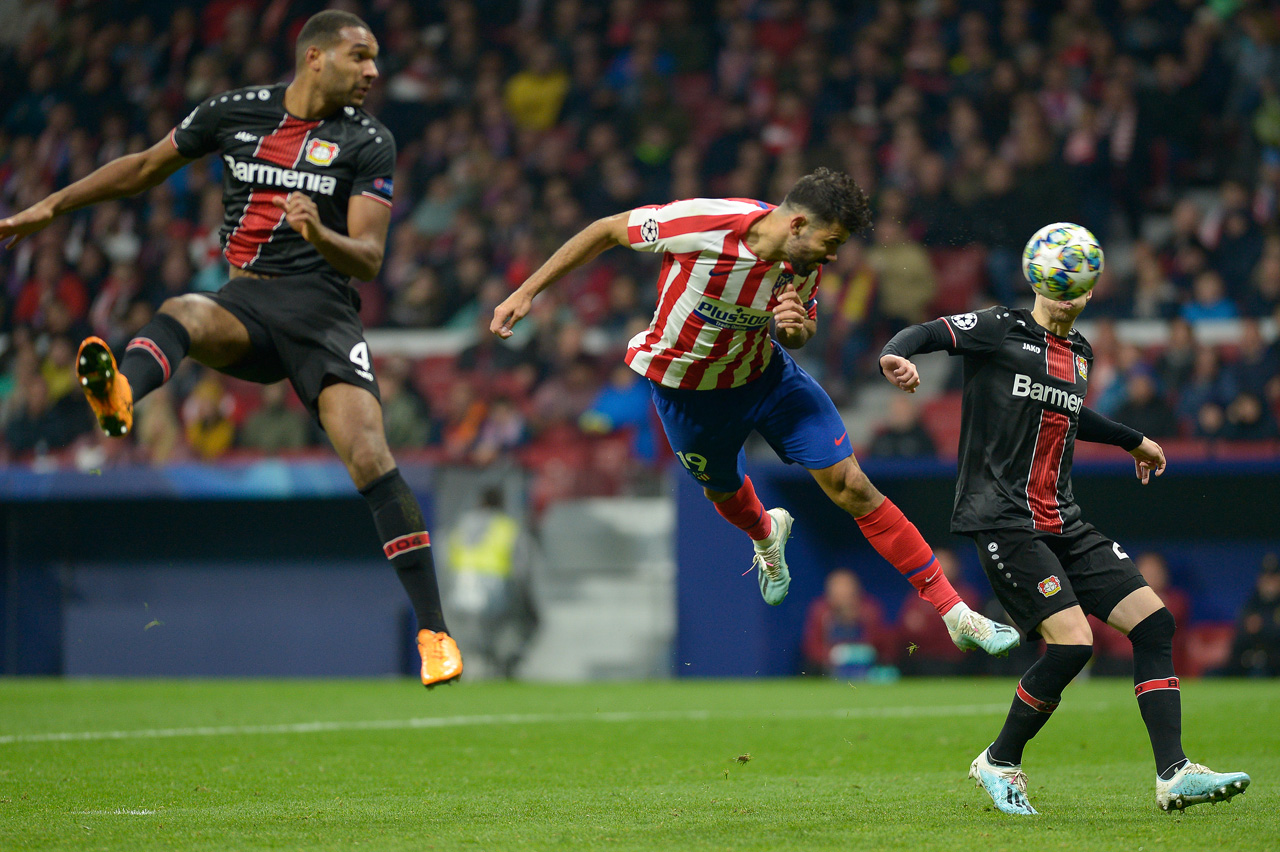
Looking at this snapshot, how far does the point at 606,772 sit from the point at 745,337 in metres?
2.24

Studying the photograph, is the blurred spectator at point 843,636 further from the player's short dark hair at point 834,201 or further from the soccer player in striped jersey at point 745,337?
the player's short dark hair at point 834,201

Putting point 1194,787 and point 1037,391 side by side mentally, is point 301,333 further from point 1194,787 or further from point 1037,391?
point 1194,787

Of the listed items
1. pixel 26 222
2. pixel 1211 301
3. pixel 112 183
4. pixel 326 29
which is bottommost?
pixel 26 222

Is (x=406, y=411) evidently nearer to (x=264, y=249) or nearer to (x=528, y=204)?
(x=528, y=204)

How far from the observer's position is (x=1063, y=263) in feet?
18.3

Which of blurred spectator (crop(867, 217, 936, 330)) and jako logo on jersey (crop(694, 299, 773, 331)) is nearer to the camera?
jako logo on jersey (crop(694, 299, 773, 331))

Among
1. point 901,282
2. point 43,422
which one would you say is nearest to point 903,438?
point 901,282

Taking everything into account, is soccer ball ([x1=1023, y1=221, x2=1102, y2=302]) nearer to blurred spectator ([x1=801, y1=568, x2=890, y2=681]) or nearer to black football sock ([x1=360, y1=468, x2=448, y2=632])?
black football sock ([x1=360, y1=468, x2=448, y2=632])

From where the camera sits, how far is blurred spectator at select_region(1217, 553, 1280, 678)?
13.1 meters

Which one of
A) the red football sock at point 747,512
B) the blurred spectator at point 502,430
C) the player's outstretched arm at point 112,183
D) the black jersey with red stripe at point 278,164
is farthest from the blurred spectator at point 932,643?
the player's outstretched arm at point 112,183

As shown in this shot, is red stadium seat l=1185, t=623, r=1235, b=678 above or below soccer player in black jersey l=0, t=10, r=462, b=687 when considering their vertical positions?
below

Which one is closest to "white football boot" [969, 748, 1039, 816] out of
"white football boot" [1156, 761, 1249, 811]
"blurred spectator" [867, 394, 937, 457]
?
"white football boot" [1156, 761, 1249, 811]

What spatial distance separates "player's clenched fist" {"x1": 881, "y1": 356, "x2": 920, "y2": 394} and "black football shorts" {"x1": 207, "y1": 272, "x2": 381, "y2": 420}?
1921 mm

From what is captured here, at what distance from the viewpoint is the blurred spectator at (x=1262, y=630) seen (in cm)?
1308
